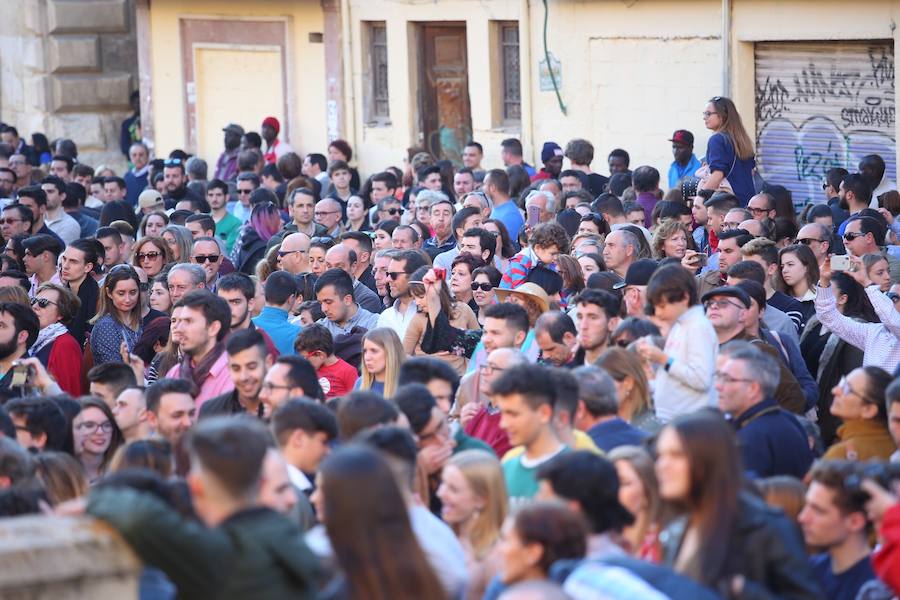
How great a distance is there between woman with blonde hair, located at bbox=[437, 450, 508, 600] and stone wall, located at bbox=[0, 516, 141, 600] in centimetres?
172

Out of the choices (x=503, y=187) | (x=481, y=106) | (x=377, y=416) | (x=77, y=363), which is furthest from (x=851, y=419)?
(x=481, y=106)

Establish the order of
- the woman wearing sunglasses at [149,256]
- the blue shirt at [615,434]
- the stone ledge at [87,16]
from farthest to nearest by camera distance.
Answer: the stone ledge at [87,16] → the woman wearing sunglasses at [149,256] → the blue shirt at [615,434]

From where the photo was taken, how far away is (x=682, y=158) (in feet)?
51.6

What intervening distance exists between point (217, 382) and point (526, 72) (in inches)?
417

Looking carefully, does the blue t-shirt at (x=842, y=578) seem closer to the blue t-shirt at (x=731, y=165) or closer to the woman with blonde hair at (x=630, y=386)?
the woman with blonde hair at (x=630, y=386)

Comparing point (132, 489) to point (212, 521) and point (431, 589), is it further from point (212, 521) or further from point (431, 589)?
point (431, 589)

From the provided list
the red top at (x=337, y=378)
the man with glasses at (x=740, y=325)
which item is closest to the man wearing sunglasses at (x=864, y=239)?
the man with glasses at (x=740, y=325)

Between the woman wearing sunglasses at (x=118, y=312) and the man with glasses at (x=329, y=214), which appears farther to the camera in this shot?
the man with glasses at (x=329, y=214)

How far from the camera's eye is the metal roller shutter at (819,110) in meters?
15.5

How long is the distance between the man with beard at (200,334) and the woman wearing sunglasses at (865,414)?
3.33 m

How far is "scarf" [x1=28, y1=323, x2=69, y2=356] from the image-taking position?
10.1m

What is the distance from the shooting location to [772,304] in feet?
33.2

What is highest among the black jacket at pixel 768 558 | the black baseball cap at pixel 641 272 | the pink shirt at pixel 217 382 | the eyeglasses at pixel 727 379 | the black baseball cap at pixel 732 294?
the black baseball cap at pixel 641 272

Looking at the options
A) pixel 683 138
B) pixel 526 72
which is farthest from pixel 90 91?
pixel 683 138
